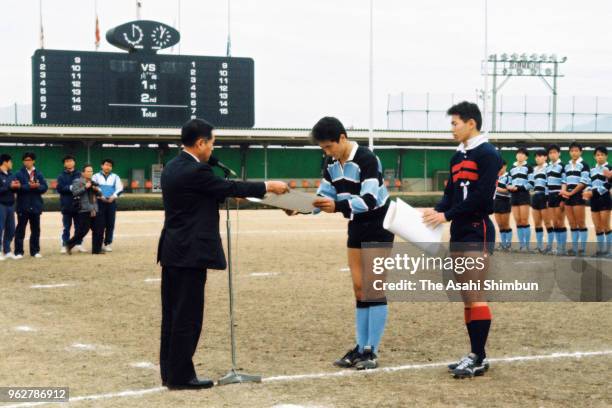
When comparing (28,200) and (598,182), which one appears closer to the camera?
(598,182)

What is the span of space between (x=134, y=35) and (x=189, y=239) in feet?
108

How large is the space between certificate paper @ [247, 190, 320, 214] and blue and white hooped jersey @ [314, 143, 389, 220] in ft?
0.99

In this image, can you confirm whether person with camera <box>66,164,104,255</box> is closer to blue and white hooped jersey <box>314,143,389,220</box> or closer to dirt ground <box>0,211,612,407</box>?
dirt ground <box>0,211,612,407</box>

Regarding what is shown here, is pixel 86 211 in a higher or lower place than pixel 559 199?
lower

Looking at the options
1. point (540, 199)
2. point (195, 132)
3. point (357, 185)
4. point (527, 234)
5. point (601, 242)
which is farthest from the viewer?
point (540, 199)

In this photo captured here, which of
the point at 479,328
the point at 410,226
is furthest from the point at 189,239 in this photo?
the point at 479,328

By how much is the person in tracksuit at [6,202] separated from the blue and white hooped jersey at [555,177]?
9930 millimetres

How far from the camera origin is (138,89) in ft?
122

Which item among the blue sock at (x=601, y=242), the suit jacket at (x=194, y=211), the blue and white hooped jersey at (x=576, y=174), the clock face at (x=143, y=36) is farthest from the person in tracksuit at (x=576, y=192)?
the clock face at (x=143, y=36)

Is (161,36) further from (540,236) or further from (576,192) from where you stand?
(576,192)

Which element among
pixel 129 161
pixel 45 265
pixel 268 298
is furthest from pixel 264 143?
pixel 268 298

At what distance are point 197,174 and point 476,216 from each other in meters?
2.18

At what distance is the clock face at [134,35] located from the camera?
37.1 m

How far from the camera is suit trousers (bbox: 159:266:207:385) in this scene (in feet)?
19.9
